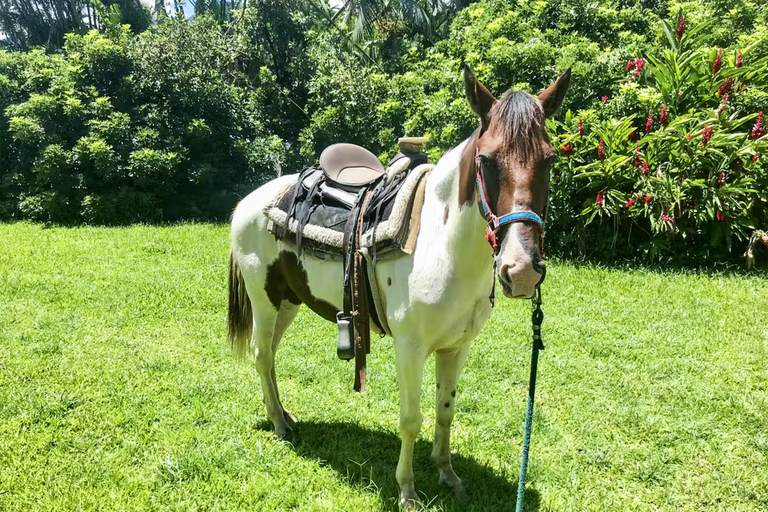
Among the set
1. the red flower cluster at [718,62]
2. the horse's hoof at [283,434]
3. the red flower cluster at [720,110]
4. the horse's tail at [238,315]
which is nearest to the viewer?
the horse's hoof at [283,434]

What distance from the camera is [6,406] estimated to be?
3.28 meters

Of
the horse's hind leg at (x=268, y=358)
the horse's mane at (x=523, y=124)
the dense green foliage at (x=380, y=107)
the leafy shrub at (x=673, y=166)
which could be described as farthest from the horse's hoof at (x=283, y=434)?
the dense green foliage at (x=380, y=107)

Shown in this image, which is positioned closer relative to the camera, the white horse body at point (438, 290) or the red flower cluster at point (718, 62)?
the white horse body at point (438, 290)

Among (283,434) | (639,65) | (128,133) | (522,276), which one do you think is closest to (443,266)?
(522,276)

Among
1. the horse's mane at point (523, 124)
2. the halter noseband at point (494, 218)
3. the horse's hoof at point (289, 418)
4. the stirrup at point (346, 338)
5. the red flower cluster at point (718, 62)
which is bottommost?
the horse's hoof at point (289, 418)

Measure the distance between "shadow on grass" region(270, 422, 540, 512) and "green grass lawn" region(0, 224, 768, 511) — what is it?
0.01 metres

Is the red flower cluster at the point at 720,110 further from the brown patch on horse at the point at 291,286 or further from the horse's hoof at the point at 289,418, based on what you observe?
the horse's hoof at the point at 289,418

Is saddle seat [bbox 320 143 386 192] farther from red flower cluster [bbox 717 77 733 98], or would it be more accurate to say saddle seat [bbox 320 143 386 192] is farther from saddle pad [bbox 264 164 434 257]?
red flower cluster [bbox 717 77 733 98]

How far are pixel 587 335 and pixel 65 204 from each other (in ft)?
31.2

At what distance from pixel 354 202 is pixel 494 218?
1056mm

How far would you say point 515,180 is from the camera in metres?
1.69

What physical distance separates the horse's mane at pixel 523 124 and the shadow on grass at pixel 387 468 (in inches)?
70.1

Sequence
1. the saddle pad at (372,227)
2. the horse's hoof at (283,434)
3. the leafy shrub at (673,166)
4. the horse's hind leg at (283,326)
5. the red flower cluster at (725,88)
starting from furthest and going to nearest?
the red flower cluster at (725,88)
the leafy shrub at (673,166)
the horse's hind leg at (283,326)
the horse's hoof at (283,434)
the saddle pad at (372,227)

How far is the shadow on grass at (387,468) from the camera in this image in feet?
8.49
